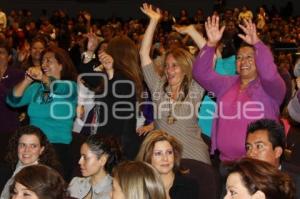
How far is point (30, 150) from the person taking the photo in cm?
406

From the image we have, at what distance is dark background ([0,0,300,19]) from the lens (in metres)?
19.1

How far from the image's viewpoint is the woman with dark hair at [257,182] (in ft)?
7.84

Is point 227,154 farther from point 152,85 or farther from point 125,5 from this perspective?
point 125,5

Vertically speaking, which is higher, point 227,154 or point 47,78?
point 47,78

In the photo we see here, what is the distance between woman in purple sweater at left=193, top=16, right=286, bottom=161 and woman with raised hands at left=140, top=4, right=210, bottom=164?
153mm

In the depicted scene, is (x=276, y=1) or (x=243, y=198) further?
(x=276, y=1)

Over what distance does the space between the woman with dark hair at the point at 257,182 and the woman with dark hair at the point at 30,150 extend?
1.82m

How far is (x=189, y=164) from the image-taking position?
3893 millimetres

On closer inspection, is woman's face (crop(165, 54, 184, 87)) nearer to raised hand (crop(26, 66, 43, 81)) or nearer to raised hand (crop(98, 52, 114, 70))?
raised hand (crop(98, 52, 114, 70))

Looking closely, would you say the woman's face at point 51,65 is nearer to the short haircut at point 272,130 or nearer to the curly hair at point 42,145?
the curly hair at point 42,145

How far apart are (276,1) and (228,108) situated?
1648cm

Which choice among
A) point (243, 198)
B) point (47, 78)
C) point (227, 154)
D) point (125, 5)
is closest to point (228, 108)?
point (227, 154)

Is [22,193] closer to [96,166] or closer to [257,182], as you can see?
[257,182]

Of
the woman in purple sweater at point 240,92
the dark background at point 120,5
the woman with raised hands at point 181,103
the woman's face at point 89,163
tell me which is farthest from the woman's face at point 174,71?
the dark background at point 120,5
